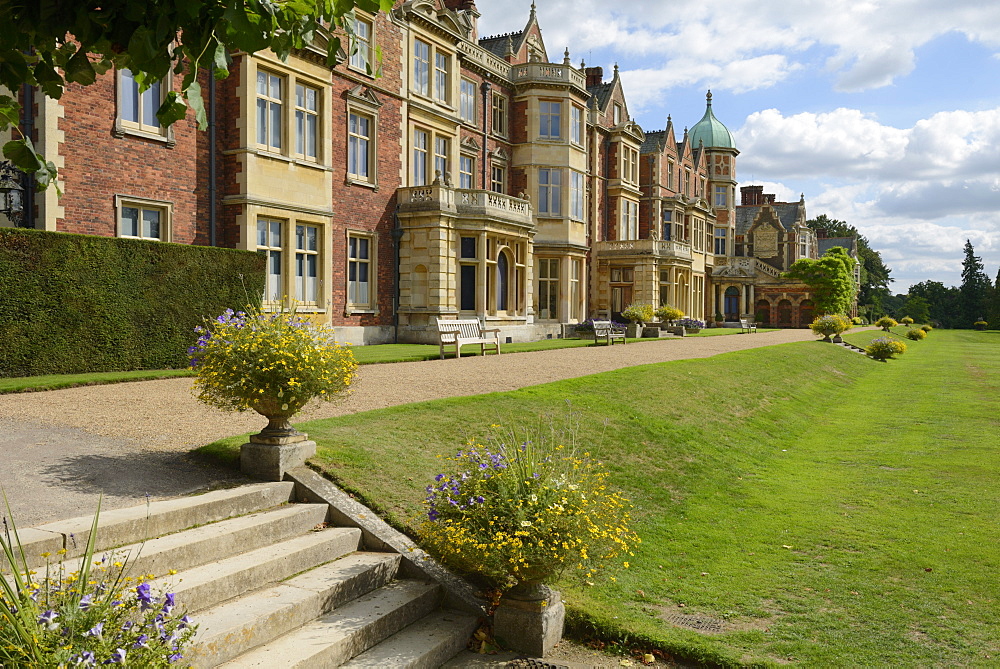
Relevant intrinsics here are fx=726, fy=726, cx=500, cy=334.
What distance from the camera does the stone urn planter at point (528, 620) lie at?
18.2 feet

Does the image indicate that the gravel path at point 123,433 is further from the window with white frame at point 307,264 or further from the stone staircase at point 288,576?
the window with white frame at point 307,264

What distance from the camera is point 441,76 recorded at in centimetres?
2736

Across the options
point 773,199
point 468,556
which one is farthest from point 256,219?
point 773,199

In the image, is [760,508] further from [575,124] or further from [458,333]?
[575,124]

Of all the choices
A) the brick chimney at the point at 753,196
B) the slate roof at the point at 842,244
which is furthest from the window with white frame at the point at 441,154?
the slate roof at the point at 842,244

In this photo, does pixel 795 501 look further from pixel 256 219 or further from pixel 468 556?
pixel 256 219

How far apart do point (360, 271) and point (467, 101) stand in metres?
10.7

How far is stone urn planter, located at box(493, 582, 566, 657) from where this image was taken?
5555 mm

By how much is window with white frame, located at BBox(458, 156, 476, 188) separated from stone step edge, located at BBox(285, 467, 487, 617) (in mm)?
24236

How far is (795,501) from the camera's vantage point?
10.0 m

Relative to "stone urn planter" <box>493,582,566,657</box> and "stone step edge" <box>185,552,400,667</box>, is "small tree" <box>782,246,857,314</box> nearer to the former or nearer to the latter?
"stone urn planter" <box>493,582,566,657</box>

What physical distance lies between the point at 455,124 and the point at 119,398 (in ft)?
66.3

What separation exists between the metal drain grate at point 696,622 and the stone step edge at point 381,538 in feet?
5.30

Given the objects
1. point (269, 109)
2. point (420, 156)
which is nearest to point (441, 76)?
point (420, 156)
